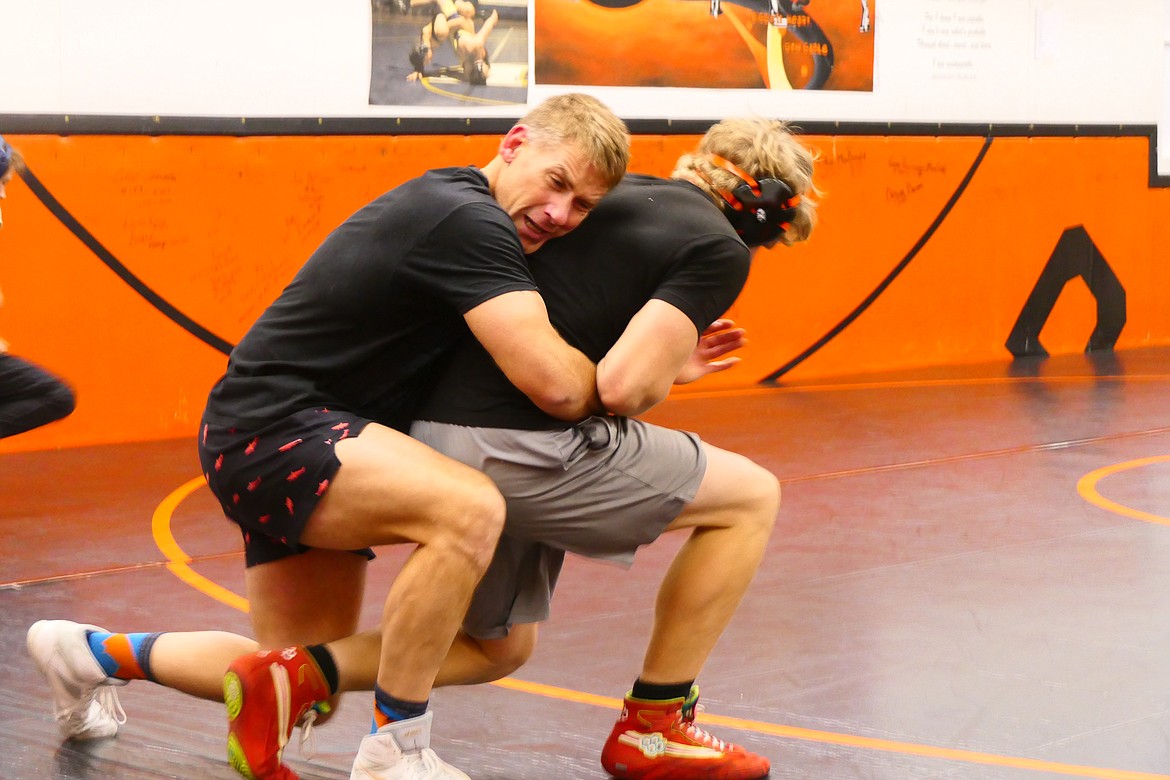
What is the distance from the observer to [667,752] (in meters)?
2.85

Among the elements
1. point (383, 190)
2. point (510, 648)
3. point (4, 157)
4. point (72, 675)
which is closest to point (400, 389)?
point (510, 648)

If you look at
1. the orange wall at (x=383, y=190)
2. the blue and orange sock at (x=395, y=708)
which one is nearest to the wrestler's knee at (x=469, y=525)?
the blue and orange sock at (x=395, y=708)

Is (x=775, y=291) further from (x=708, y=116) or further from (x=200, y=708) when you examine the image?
(x=200, y=708)

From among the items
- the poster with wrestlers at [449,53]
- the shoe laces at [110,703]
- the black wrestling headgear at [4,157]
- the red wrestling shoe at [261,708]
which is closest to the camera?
the red wrestling shoe at [261,708]

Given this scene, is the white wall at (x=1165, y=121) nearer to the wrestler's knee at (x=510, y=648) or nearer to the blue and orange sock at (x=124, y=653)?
the wrestler's knee at (x=510, y=648)

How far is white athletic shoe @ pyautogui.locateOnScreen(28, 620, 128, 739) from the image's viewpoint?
2.97 m

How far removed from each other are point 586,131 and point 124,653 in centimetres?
140

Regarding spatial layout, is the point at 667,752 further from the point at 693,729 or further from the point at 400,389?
the point at 400,389

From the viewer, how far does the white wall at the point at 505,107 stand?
22.2ft

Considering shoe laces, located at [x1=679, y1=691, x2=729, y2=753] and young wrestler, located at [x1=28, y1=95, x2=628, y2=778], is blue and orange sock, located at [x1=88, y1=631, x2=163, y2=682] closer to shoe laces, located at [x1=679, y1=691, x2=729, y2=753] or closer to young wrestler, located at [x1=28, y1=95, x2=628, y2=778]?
young wrestler, located at [x1=28, y1=95, x2=628, y2=778]

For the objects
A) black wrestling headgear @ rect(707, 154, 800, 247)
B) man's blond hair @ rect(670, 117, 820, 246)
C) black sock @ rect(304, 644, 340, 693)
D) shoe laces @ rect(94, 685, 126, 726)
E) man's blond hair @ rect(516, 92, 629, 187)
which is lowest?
shoe laces @ rect(94, 685, 126, 726)

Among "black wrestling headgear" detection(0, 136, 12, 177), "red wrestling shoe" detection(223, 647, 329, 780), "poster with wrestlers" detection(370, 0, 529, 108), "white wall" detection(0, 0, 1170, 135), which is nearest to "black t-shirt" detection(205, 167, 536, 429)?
"red wrestling shoe" detection(223, 647, 329, 780)

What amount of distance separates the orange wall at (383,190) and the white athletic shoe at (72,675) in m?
3.86

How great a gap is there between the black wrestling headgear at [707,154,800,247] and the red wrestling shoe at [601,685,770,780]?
0.96m
